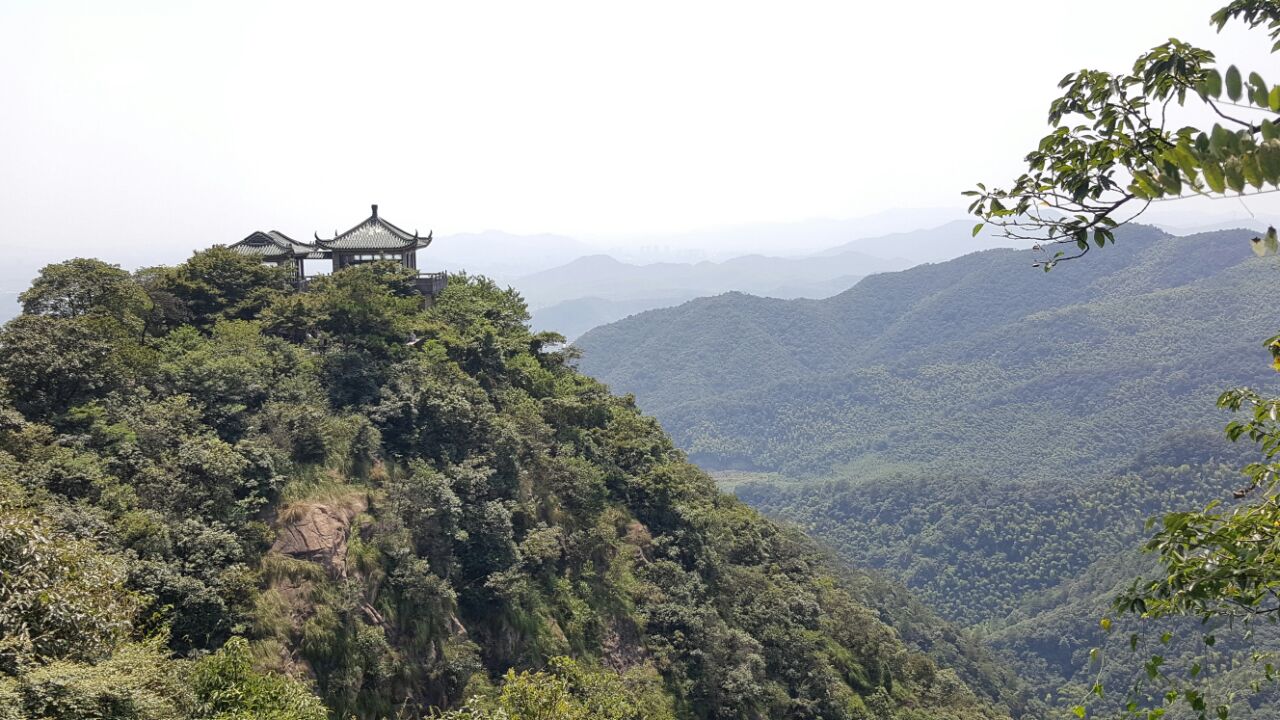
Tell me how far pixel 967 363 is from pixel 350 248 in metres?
115

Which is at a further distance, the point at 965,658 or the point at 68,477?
the point at 965,658

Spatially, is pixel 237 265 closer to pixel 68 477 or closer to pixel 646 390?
pixel 68 477

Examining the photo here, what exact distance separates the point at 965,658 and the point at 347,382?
121ft

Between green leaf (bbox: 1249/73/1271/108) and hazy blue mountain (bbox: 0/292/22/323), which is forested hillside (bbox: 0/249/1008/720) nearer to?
green leaf (bbox: 1249/73/1271/108)

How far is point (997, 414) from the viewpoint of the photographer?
101 m

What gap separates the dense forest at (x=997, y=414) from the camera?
60.7 metres

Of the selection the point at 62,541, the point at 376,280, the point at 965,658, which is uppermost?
the point at 376,280

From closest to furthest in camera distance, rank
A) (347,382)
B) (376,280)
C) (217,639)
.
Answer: (217,639) → (347,382) → (376,280)

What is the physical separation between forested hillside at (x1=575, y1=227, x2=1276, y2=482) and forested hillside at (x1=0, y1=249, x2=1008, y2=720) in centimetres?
6858

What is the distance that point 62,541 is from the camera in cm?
955

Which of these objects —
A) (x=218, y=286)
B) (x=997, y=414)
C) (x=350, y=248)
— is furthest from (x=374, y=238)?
(x=997, y=414)

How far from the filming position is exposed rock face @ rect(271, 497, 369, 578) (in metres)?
14.0

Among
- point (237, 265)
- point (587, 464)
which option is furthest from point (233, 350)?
point (587, 464)

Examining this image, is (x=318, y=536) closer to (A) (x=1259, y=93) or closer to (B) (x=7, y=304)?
(A) (x=1259, y=93)
